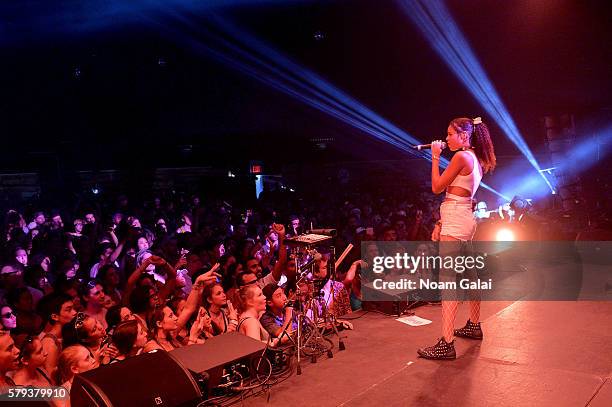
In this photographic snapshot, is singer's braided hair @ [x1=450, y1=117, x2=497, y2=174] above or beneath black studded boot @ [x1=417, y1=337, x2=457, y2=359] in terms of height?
above

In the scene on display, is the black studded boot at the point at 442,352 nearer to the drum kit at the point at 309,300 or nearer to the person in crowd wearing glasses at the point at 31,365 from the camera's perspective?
the drum kit at the point at 309,300

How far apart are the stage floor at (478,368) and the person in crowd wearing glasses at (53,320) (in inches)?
55.4

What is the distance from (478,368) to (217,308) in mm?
2209

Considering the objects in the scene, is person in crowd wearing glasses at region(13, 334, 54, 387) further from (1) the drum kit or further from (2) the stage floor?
(1) the drum kit

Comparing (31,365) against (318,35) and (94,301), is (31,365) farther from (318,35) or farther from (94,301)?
(318,35)

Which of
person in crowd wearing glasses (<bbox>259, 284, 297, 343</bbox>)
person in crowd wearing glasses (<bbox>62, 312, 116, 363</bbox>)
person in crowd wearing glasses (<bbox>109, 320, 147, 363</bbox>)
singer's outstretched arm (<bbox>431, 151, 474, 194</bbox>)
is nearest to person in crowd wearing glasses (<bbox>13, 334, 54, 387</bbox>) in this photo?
person in crowd wearing glasses (<bbox>62, 312, 116, 363</bbox>)

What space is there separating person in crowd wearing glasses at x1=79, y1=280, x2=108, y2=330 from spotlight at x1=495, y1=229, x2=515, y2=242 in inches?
200

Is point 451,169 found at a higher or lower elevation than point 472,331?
higher

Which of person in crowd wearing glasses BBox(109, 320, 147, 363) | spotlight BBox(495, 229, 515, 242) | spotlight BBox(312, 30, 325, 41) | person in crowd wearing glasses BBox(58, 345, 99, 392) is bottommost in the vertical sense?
person in crowd wearing glasses BBox(58, 345, 99, 392)

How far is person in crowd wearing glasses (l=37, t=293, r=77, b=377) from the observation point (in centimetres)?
326

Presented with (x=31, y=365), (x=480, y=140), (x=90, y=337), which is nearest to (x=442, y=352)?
(x=480, y=140)

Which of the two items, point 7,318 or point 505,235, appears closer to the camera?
point 7,318

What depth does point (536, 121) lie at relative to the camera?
11430 millimetres

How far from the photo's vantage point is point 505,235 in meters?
6.85
